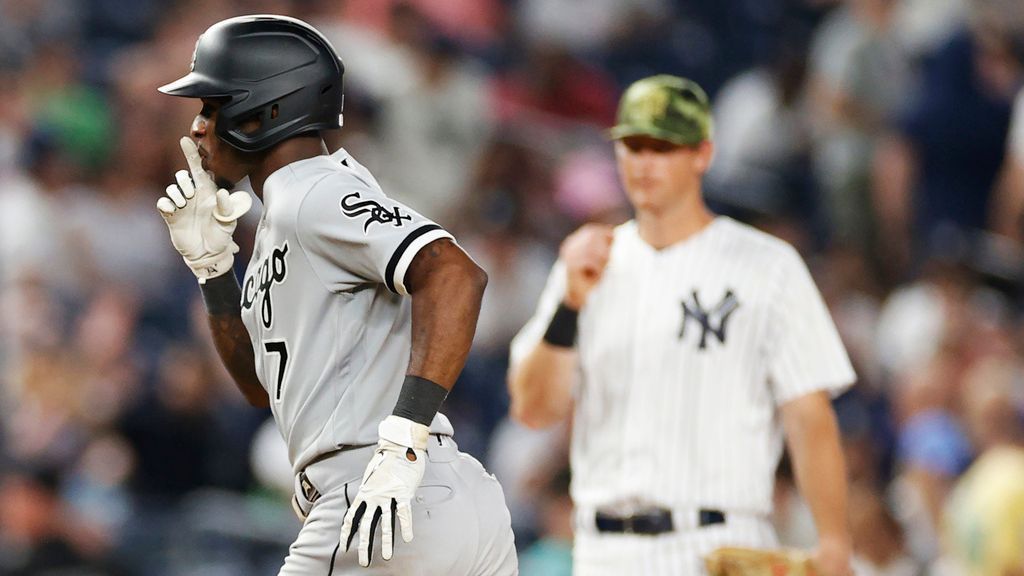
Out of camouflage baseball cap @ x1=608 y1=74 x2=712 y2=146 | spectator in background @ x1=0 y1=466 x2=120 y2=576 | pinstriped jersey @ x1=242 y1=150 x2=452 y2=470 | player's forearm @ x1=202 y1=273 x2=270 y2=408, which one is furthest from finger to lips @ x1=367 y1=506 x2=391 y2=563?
spectator in background @ x1=0 y1=466 x2=120 y2=576

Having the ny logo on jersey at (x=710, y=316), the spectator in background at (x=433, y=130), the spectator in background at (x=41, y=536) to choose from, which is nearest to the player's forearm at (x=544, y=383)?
the ny logo on jersey at (x=710, y=316)

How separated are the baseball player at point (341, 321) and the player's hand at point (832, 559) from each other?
4.40ft

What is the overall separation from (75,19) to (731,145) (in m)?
4.19

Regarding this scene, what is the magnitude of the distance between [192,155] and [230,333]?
0.46 meters

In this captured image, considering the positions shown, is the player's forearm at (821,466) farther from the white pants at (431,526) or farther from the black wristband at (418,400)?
the black wristband at (418,400)

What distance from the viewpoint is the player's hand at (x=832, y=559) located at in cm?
417

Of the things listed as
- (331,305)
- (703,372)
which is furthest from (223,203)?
(703,372)

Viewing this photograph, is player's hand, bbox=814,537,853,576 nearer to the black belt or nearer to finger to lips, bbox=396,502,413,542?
the black belt

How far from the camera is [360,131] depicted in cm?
922

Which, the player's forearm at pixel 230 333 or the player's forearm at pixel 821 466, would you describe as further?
the player's forearm at pixel 821 466

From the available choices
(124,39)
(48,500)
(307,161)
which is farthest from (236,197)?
(124,39)

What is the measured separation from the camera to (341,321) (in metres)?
3.00

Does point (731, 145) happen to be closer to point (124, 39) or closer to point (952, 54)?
point (952, 54)

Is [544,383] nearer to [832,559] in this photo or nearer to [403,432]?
[832,559]
